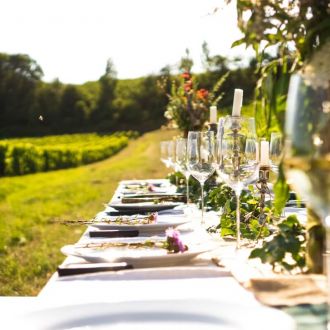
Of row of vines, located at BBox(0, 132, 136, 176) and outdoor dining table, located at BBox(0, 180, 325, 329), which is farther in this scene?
row of vines, located at BBox(0, 132, 136, 176)

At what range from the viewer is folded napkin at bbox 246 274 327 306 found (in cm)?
89

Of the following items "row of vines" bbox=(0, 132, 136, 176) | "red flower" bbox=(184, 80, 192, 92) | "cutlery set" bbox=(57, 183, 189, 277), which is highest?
"red flower" bbox=(184, 80, 192, 92)

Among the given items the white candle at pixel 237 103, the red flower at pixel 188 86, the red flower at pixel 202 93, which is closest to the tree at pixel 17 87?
the red flower at pixel 188 86

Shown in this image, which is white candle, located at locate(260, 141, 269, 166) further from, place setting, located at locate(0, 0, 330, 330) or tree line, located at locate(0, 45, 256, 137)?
tree line, located at locate(0, 45, 256, 137)

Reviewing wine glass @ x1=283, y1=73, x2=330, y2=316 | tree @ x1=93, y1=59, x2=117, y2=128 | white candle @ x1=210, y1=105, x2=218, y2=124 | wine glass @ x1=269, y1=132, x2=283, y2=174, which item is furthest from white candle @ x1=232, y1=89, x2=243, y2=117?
tree @ x1=93, y1=59, x2=117, y2=128

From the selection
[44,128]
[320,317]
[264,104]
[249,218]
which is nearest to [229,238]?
[249,218]

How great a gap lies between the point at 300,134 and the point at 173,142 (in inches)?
118

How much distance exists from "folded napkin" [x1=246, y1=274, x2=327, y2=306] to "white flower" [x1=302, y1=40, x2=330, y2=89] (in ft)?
0.97

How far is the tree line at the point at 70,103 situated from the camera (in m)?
38.8

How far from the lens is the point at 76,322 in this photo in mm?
781

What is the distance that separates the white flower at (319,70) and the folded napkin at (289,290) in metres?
0.30

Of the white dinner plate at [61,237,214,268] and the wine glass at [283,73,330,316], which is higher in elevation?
the wine glass at [283,73,330,316]

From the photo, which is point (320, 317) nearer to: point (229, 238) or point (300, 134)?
point (300, 134)

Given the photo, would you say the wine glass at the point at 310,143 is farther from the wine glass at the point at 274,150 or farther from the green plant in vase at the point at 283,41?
the wine glass at the point at 274,150
